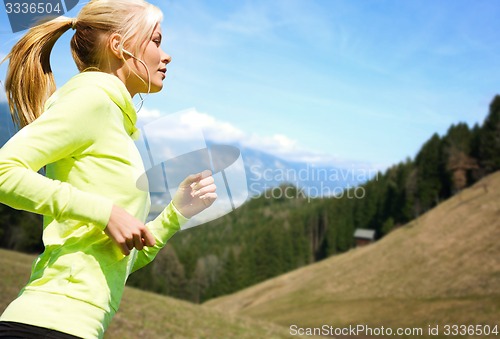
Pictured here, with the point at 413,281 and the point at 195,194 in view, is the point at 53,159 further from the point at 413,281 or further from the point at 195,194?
the point at 413,281

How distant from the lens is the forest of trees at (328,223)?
68.9 m

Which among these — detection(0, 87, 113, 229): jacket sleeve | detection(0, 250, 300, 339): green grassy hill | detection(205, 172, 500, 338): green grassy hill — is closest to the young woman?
detection(0, 87, 113, 229): jacket sleeve

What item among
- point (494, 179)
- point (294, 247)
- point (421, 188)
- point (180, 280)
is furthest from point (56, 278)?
point (294, 247)

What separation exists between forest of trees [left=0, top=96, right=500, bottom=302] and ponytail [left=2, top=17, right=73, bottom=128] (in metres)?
64.1

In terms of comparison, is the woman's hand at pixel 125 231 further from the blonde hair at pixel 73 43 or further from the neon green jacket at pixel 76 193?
the blonde hair at pixel 73 43

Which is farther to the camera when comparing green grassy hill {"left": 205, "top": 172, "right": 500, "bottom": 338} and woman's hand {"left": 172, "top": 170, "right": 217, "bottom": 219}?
green grassy hill {"left": 205, "top": 172, "right": 500, "bottom": 338}

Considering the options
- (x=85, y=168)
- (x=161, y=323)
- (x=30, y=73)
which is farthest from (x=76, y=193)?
(x=161, y=323)

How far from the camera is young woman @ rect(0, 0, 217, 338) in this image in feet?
4.88

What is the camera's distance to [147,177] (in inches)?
66.7

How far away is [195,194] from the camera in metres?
1.85

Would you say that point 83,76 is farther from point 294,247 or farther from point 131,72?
point 294,247

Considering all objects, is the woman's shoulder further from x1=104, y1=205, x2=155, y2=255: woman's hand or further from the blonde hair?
x1=104, y1=205, x2=155, y2=255: woman's hand

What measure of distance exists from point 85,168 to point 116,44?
17.8 inches

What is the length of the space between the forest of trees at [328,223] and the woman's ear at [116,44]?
6430 centimetres
